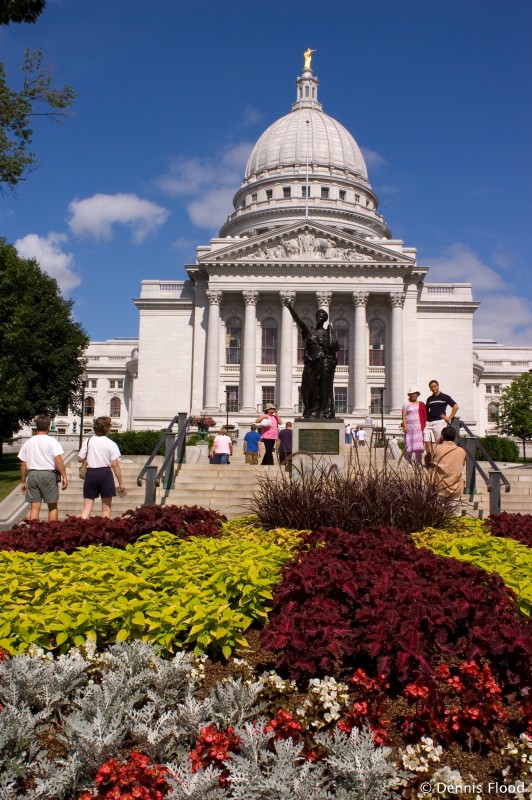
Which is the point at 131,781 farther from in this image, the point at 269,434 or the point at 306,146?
the point at 306,146

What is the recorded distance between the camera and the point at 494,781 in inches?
146

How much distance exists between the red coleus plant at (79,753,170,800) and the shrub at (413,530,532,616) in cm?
321

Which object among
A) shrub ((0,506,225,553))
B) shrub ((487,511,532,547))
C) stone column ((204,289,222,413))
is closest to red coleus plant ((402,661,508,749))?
shrub ((487,511,532,547))

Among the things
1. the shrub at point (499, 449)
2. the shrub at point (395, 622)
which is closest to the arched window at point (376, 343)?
the shrub at point (499, 449)

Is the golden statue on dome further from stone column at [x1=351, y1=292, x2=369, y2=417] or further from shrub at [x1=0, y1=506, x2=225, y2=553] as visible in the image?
shrub at [x1=0, y1=506, x2=225, y2=553]

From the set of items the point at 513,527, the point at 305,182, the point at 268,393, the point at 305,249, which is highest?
the point at 305,182

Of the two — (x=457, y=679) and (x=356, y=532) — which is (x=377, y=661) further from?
(x=356, y=532)

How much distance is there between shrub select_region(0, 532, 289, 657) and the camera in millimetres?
4992

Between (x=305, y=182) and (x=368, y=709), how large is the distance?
243 ft

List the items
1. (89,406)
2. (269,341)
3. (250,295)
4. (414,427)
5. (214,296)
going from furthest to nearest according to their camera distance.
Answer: (89,406) < (269,341) < (214,296) < (250,295) < (414,427)

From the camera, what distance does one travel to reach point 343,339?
181 ft

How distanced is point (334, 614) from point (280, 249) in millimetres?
50662

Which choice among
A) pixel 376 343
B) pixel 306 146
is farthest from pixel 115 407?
pixel 376 343

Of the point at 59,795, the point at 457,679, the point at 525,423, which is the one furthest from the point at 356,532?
the point at 525,423
